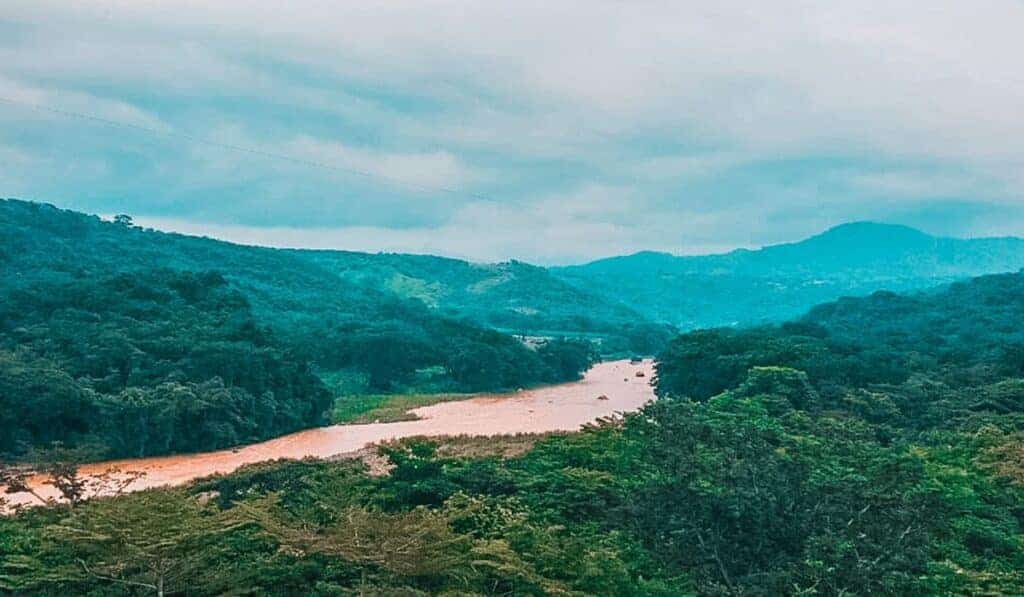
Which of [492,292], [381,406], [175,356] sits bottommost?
[381,406]

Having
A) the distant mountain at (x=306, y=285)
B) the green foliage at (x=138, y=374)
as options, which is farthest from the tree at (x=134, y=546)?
the distant mountain at (x=306, y=285)

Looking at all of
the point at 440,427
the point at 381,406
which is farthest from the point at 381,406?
the point at 440,427

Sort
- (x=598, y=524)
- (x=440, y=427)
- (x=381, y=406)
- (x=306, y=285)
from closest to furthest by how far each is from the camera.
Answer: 1. (x=598, y=524)
2. (x=440, y=427)
3. (x=381, y=406)
4. (x=306, y=285)

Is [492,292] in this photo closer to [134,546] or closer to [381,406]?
[381,406]

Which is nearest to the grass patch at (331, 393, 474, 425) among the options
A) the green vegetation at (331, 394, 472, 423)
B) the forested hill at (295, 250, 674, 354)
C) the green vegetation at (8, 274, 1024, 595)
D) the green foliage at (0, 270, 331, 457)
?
the green vegetation at (331, 394, 472, 423)

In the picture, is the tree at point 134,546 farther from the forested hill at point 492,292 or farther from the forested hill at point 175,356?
the forested hill at point 492,292

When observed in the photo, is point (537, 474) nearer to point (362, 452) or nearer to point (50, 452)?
point (362, 452)

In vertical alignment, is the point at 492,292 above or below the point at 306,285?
above
